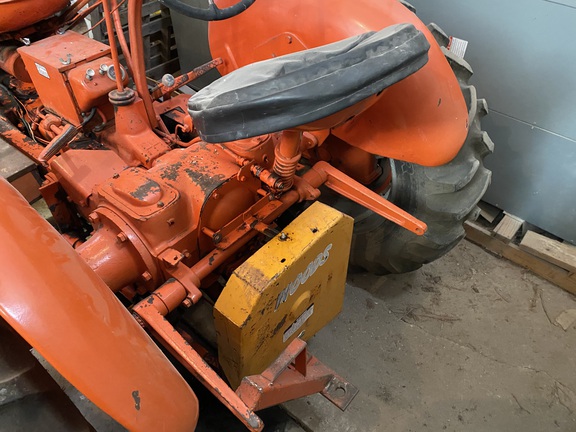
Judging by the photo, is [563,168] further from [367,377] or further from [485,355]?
[367,377]

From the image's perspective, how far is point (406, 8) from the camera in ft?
4.53

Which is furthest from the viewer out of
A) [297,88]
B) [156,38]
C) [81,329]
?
[156,38]

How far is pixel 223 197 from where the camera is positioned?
1.36 m

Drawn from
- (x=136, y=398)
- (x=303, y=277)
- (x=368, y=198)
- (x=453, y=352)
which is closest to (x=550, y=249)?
(x=453, y=352)

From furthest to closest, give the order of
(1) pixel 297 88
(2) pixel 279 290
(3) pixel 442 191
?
(3) pixel 442 191 < (2) pixel 279 290 < (1) pixel 297 88

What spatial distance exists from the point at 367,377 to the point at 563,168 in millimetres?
1226

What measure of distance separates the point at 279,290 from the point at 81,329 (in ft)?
1.55

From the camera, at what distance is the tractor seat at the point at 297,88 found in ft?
3.04

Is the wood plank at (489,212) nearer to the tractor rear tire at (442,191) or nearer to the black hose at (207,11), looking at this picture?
the tractor rear tire at (442,191)

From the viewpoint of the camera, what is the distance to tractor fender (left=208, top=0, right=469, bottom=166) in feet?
4.25

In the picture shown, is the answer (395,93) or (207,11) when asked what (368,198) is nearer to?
(395,93)

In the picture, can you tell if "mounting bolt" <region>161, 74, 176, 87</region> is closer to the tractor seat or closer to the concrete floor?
the tractor seat

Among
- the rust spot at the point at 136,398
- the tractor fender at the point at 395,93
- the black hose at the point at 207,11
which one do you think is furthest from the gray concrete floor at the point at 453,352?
the black hose at the point at 207,11

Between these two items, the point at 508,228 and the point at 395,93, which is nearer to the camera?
the point at 395,93
